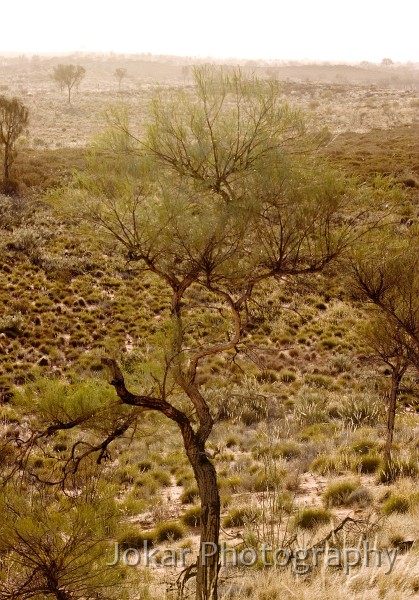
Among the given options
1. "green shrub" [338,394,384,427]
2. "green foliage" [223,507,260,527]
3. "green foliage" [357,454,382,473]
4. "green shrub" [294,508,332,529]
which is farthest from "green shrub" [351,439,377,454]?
"green foliage" [223,507,260,527]

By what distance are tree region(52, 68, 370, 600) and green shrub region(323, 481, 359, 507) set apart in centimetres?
377

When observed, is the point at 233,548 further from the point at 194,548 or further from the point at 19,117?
the point at 19,117

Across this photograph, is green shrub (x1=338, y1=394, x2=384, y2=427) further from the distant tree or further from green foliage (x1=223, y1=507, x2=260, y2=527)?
green foliage (x1=223, y1=507, x2=260, y2=527)

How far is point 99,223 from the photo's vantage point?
234 inches

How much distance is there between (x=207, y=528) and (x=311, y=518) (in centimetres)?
293

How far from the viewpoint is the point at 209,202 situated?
6.01 meters

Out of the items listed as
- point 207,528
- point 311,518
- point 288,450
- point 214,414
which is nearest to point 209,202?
point 207,528

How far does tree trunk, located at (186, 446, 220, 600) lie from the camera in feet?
16.6

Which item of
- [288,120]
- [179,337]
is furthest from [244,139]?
[179,337]

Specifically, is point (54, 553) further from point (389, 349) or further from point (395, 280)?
point (389, 349)

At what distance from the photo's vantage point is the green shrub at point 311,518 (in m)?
7.67

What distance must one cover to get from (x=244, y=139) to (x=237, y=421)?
843 cm

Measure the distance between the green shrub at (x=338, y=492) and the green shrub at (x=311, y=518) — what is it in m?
0.66

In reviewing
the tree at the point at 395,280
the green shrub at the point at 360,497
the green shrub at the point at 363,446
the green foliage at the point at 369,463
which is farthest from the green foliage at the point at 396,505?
the green shrub at the point at 363,446
